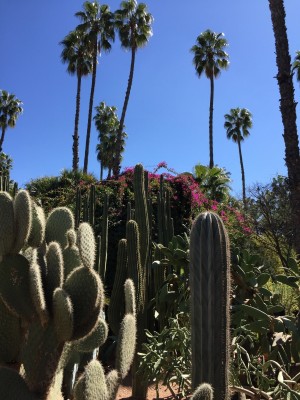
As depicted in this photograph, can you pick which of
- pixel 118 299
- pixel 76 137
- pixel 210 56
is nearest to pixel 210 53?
pixel 210 56

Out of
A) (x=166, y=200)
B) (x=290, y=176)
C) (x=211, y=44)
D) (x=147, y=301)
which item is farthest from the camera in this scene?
(x=211, y=44)

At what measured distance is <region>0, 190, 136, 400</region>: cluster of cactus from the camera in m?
1.71

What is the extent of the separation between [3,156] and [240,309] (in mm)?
37747

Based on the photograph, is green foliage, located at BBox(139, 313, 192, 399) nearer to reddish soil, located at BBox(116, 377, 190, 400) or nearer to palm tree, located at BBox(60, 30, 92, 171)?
reddish soil, located at BBox(116, 377, 190, 400)

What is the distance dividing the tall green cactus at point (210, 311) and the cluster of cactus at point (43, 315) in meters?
0.37

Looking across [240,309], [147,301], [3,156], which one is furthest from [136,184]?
[3,156]

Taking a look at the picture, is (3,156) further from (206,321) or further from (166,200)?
(206,321)

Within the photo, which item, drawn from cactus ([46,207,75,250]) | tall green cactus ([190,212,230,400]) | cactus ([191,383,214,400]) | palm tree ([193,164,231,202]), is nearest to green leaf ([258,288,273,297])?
tall green cactus ([190,212,230,400])

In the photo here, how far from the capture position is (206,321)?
6.42ft

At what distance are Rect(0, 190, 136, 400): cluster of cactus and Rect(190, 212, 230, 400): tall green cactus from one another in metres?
0.37

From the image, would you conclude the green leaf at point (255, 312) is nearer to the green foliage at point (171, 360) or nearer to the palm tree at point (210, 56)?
the green foliage at point (171, 360)

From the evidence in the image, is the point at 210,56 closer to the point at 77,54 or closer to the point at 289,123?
the point at 77,54

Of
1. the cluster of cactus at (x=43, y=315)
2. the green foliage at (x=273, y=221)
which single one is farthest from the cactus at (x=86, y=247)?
the green foliage at (x=273, y=221)

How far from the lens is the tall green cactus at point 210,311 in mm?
1945
